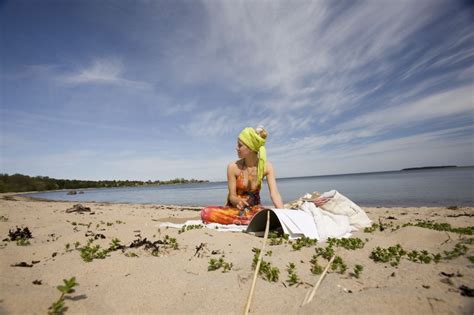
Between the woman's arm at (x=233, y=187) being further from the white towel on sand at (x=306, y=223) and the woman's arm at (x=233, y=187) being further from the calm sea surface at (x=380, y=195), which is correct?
the calm sea surface at (x=380, y=195)

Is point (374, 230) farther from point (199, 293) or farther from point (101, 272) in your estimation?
point (101, 272)

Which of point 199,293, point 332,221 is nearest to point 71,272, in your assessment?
point 199,293

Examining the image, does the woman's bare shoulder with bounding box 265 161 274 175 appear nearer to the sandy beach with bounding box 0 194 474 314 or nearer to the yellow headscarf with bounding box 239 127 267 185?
the yellow headscarf with bounding box 239 127 267 185

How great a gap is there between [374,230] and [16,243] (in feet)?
23.9

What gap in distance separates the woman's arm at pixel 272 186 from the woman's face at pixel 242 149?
2.49 feet

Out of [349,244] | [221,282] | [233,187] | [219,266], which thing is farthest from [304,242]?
[233,187]

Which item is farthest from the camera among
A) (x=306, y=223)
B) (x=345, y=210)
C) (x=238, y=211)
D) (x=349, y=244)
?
(x=238, y=211)

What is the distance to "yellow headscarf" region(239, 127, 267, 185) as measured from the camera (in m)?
6.24

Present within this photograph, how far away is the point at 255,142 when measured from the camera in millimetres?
6266

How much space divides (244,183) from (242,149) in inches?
38.1

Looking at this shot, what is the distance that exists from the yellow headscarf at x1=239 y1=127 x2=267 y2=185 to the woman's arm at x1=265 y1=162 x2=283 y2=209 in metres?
0.26

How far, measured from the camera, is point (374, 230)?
5629mm

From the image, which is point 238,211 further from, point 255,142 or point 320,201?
point 320,201

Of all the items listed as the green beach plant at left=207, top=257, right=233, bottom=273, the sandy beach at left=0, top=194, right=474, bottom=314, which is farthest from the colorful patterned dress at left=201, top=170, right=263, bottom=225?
the green beach plant at left=207, top=257, right=233, bottom=273
